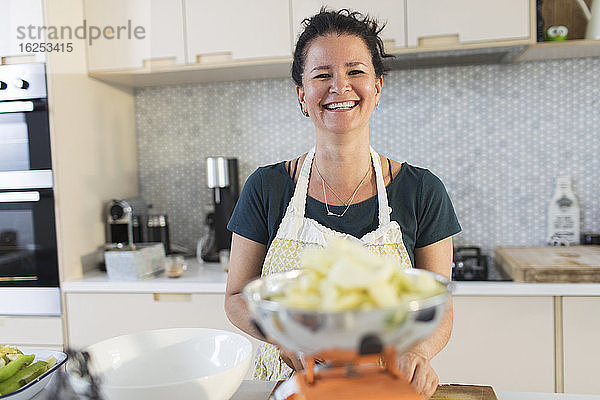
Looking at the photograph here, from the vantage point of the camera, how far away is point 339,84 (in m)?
1.18

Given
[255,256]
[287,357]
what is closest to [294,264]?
[255,256]

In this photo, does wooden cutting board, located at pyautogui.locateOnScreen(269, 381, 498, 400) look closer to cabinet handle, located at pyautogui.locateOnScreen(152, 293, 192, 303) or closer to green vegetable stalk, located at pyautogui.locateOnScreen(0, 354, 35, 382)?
green vegetable stalk, located at pyautogui.locateOnScreen(0, 354, 35, 382)

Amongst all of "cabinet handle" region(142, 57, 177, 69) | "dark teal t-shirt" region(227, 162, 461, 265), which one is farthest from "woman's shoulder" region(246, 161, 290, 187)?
"cabinet handle" region(142, 57, 177, 69)

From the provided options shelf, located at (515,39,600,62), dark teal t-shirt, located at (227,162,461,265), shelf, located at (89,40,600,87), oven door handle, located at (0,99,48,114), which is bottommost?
dark teal t-shirt, located at (227,162,461,265)

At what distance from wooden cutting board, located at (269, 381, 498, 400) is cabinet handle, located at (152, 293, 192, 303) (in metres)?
1.22

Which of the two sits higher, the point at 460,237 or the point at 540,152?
the point at 540,152

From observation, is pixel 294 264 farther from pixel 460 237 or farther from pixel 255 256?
pixel 460 237

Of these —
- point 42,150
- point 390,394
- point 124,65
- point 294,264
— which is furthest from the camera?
point 124,65

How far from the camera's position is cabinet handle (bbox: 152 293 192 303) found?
2123 mm

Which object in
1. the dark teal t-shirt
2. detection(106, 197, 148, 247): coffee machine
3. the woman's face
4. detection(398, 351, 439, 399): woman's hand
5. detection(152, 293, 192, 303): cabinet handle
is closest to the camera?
detection(398, 351, 439, 399): woman's hand

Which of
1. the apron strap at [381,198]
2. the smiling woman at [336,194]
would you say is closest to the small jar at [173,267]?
the smiling woman at [336,194]

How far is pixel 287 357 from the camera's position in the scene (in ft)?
3.23

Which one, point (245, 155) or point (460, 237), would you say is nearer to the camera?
point (460, 237)

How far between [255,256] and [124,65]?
1364 mm
